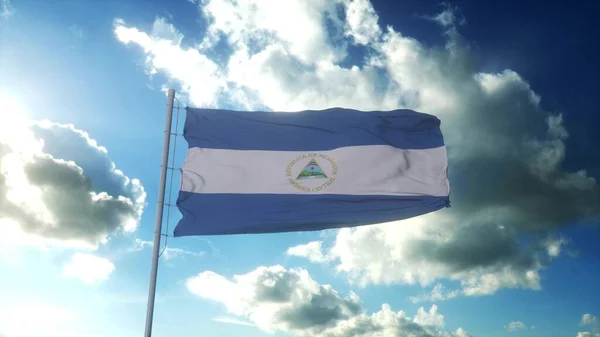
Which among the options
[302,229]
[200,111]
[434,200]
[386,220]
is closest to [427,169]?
[434,200]

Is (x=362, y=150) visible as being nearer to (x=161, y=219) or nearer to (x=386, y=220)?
(x=386, y=220)

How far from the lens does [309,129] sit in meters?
17.4

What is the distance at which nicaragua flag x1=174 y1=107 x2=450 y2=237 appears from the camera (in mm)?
15727

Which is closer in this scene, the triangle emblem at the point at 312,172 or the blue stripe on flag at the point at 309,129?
the triangle emblem at the point at 312,172

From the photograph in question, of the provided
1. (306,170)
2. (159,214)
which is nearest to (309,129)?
(306,170)

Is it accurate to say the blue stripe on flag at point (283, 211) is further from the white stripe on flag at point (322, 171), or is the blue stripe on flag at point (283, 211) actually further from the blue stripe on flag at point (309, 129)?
the blue stripe on flag at point (309, 129)

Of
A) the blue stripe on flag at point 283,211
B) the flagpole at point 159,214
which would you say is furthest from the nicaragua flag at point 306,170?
the flagpole at point 159,214

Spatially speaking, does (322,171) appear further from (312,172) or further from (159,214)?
(159,214)

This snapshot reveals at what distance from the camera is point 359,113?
1805 cm

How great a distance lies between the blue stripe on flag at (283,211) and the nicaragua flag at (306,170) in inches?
1.1

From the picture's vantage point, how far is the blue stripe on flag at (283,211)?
15.4m

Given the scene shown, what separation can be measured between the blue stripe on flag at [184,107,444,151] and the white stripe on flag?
0.25 metres

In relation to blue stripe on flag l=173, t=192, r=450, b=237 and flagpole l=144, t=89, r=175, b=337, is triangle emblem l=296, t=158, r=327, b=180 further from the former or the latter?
flagpole l=144, t=89, r=175, b=337

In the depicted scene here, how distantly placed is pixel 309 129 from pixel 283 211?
2.97 m
